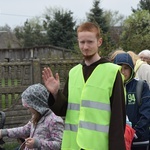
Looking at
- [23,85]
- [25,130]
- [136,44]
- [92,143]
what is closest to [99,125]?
[92,143]

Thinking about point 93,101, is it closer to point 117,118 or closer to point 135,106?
point 117,118

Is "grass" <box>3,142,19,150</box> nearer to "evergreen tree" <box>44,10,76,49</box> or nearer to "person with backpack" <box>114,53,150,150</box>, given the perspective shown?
"person with backpack" <box>114,53,150,150</box>

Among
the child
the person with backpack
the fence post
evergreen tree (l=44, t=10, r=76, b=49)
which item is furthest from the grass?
evergreen tree (l=44, t=10, r=76, b=49)

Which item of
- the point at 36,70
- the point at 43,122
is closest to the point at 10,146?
the point at 36,70

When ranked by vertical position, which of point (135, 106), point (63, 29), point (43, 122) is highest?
point (63, 29)

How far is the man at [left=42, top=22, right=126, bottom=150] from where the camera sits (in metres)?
2.99

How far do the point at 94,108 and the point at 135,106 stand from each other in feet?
2.92

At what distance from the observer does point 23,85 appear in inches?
332

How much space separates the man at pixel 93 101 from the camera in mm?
2992

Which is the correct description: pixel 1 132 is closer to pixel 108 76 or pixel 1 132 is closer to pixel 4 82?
pixel 108 76

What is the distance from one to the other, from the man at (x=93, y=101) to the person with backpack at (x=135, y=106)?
0.74 meters

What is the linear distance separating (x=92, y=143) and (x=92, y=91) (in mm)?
387

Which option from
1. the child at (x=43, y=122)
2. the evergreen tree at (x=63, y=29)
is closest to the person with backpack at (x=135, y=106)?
the child at (x=43, y=122)

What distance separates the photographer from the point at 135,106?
151 inches
